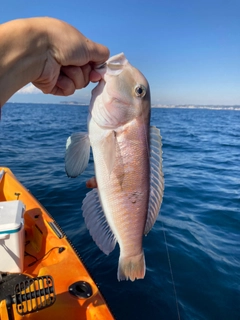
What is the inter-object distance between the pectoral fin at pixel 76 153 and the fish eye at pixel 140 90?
0.50 metres

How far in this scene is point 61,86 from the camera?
84.6 inches

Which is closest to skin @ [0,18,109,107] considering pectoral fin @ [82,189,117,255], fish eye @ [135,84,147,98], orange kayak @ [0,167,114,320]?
fish eye @ [135,84,147,98]

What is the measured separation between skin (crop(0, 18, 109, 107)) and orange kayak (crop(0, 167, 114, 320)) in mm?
1737

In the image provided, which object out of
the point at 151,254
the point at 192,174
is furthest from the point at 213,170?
the point at 151,254

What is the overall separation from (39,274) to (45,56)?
254 cm

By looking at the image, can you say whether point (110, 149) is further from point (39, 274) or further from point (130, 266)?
point (39, 274)

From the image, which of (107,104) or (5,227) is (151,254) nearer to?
(5,227)

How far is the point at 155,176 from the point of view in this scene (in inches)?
84.4

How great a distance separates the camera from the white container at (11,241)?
11.0 ft

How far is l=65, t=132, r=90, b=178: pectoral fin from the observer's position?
205cm

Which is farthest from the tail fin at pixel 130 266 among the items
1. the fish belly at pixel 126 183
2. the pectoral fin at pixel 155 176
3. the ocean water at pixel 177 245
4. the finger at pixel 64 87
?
the ocean water at pixel 177 245

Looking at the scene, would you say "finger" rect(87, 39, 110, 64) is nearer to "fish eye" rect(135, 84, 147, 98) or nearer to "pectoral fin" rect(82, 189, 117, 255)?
"fish eye" rect(135, 84, 147, 98)

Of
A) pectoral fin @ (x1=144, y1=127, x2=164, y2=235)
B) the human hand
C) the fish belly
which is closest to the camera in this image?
the human hand

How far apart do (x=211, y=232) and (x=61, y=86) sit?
17.7 ft
